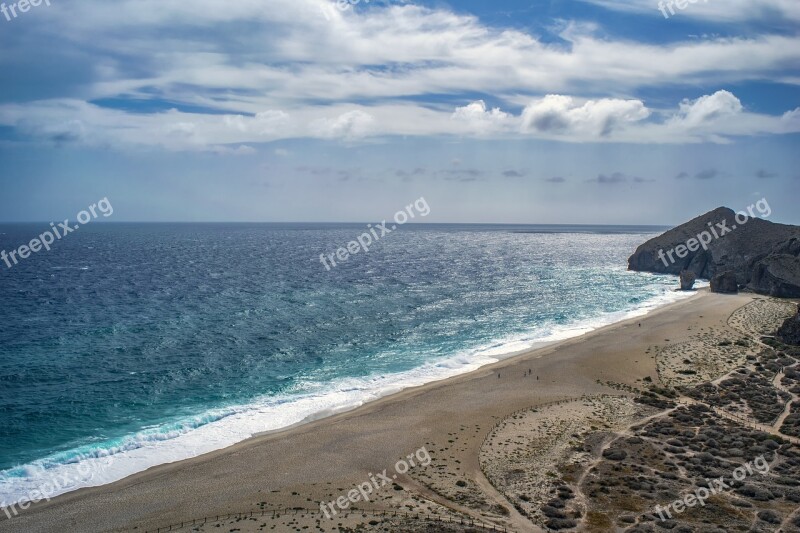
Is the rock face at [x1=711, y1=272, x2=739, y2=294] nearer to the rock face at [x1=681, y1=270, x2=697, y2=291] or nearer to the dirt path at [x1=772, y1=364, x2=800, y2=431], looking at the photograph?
the rock face at [x1=681, y1=270, x2=697, y2=291]

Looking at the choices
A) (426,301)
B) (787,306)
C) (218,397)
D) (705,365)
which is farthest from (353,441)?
(787,306)

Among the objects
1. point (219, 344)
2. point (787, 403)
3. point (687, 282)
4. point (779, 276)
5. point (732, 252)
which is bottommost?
point (787, 403)

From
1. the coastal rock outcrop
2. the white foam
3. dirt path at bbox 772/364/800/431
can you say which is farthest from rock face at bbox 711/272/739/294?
the white foam

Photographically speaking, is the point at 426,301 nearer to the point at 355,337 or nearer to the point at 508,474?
the point at 355,337

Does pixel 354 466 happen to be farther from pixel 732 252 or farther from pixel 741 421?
pixel 732 252

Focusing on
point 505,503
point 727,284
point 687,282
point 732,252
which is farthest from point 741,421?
point 732,252
